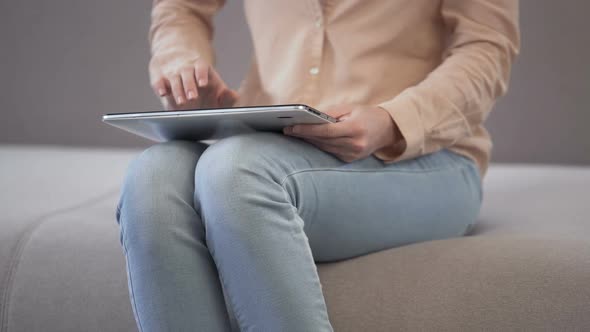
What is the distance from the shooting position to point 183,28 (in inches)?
44.1

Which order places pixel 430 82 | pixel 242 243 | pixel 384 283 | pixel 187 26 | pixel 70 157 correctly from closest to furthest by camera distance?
pixel 242 243, pixel 384 283, pixel 430 82, pixel 187 26, pixel 70 157

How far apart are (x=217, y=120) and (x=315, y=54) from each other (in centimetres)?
33

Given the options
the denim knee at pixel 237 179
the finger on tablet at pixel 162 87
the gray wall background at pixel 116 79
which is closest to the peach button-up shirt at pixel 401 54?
the finger on tablet at pixel 162 87

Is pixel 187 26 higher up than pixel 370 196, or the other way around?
pixel 187 26

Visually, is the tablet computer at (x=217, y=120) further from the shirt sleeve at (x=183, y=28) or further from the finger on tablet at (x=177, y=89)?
the shirt sleeve at (x=183, y=28)

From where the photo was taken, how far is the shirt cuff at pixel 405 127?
82 centimetres

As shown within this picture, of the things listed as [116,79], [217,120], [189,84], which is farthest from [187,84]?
[116,79]

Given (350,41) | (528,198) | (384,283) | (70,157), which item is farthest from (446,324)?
(70,157)

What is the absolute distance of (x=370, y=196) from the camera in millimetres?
790

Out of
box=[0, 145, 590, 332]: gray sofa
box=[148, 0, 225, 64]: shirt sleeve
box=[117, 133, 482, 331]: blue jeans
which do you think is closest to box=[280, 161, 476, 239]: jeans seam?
box=[117, 133, 482, 331]: blue jeans

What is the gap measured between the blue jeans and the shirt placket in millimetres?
231

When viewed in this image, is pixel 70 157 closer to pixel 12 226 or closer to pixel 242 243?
pixel 12 226

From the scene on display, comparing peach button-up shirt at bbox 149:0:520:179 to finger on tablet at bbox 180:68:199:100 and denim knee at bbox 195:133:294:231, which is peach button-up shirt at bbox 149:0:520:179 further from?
denim knee at bbox 195:133:294:231

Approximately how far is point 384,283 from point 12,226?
0.56 m
